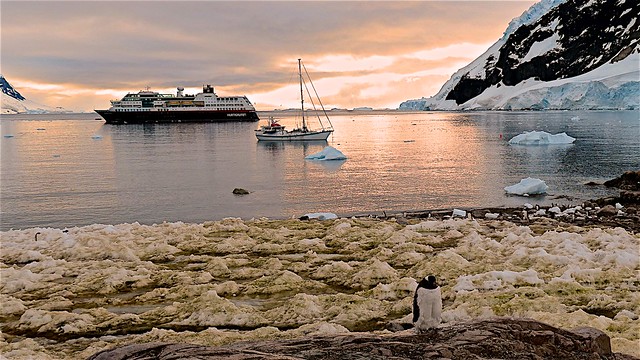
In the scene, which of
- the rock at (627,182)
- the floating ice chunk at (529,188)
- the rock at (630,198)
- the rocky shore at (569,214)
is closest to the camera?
the rocky shore at (569,214)

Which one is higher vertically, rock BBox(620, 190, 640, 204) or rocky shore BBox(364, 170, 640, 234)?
rock BBox(620, 190, 640, 204)

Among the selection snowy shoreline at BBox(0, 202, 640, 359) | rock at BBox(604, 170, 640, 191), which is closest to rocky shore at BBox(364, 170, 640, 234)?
snowy shoreline at BBox(0, 202, 640, 359)

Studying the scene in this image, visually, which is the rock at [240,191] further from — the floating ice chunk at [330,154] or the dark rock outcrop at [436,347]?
the dark rock outcrop at [436,347]

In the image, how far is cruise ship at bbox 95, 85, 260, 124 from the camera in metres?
142

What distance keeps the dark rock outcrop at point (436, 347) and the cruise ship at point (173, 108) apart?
144 metres

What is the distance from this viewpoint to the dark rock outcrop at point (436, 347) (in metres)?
6.16

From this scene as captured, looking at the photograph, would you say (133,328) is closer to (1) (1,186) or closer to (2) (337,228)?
(2) (337,228)

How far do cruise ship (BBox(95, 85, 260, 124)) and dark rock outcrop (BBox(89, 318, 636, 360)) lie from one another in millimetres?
144281

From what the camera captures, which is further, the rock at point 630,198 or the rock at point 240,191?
the rock at point 240,191

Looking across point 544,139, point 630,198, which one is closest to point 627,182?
point 630,198

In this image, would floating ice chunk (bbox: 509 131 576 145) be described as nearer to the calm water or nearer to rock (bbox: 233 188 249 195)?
the calm water

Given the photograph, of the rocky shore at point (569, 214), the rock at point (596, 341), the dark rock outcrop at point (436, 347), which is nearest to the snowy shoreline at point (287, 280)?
the rock at point (596, 341)

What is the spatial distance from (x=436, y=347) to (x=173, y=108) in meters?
147

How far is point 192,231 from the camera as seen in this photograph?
19062 millimetres
